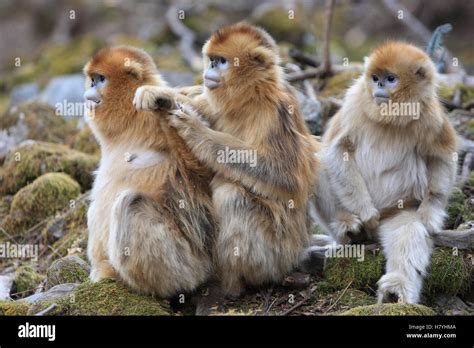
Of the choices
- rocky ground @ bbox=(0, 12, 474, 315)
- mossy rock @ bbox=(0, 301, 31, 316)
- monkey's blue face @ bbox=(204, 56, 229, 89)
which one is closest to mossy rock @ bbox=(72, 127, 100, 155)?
rocky ground @ bbox=(0, 12, 474, 315)

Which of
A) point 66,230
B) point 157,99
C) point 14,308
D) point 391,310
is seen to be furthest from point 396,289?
point 66,230

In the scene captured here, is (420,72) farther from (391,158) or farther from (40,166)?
(40,166)

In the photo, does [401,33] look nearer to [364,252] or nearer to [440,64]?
[440,64]

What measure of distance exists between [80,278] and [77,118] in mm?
5164

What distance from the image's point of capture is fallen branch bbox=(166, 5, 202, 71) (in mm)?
13040

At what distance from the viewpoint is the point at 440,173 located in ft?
21.0

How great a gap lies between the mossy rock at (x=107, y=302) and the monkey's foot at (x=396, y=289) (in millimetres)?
1664

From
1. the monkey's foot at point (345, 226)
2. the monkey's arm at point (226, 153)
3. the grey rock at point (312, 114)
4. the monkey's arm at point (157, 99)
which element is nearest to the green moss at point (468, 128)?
the grey rock at point (312, 114)

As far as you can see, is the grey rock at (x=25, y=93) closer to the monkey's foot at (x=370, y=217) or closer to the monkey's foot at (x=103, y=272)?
the monkey's foot at (x=103, y=272)

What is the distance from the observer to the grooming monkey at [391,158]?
20.4 feet

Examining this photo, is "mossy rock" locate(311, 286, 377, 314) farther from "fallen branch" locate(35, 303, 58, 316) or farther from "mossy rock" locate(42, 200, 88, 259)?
"mossy rock" locate(42, 200, 88, 259)

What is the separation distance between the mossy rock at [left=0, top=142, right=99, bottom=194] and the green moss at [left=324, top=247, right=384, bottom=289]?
369 centimetres

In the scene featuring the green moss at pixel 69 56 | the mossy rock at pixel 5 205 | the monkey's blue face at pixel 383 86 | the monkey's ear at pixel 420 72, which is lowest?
the mossy rock at pixel 5 205
